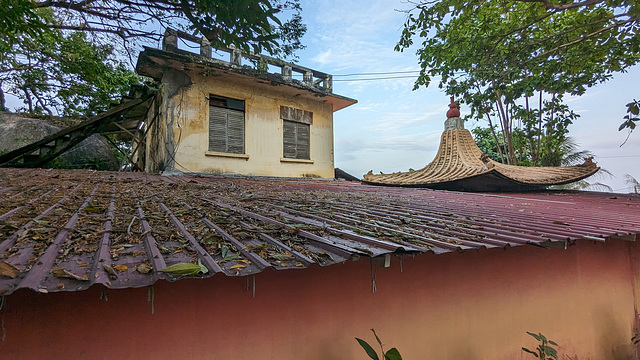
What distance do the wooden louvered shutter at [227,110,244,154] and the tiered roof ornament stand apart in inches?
157

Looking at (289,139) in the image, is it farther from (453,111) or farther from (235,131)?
(453,111)

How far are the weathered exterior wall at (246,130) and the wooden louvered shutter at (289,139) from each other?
23cm

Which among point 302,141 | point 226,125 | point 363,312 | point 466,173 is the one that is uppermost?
point 226,125

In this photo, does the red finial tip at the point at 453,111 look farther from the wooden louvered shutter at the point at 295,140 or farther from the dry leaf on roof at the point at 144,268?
the dry leaf on roof at the point at 144,268

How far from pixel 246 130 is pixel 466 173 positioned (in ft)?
20.6

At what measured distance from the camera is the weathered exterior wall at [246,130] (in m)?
8.06

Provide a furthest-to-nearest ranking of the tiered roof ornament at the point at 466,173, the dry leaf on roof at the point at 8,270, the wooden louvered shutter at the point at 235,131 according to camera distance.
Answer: the wooden louvered shutter at the point at 235,131
the tiered roof ornament at the point at 466,173
the dry leaf on roof at the point at 8,270

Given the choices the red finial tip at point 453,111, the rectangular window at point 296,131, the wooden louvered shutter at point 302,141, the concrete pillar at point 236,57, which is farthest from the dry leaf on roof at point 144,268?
the red finial tip at point 453,111

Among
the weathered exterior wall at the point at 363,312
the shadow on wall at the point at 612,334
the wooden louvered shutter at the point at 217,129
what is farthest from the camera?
the wooden louvered shutter at the point at 217,129

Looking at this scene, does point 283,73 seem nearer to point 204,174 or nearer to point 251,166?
point 251,166

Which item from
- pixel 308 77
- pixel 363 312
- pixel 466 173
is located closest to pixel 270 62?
pixel 308 77

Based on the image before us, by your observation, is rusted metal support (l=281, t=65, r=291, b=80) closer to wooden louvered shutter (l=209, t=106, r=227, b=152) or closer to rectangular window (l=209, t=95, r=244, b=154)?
rectangular window (l=209, t=95, r=244, b=154)

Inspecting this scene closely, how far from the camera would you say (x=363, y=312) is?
2.38m

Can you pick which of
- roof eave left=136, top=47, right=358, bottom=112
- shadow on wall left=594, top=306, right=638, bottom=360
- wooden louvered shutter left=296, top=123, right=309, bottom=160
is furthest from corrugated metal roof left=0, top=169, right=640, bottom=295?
wooden louvered shutter left=296, top=123, right=309, bottom=160
